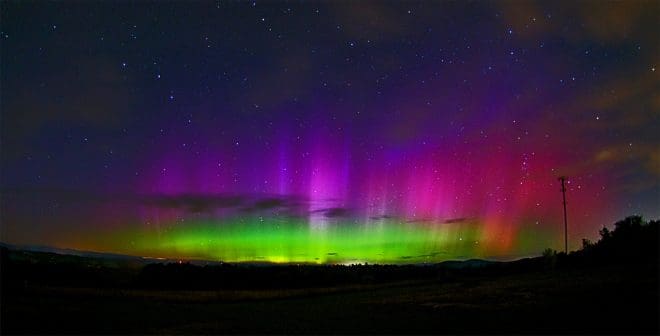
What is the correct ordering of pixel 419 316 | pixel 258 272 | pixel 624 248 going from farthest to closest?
pixel 258 272, pixel 624 248, pixel 419 316

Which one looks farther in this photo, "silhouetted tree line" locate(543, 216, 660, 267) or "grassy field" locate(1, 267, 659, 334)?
"silhouetted tree line" locate(543, 216, 660, 267)

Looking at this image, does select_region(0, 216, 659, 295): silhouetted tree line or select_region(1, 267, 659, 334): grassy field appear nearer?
select_region(1, 267, 659, 334): grassy field

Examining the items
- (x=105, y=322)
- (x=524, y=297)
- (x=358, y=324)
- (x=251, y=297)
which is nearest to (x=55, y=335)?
(x=105, y=322)

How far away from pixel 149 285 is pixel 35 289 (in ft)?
72.5

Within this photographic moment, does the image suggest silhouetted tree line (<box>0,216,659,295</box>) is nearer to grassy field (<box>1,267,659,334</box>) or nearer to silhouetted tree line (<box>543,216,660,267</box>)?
silhouetted tree line (<box>543,216,660,267</box>)

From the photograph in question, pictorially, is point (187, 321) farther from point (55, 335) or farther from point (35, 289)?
point (35, 289)

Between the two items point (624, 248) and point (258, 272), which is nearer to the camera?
point (624, 248)

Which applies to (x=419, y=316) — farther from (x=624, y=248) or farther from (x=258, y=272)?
(x=258, y=272)

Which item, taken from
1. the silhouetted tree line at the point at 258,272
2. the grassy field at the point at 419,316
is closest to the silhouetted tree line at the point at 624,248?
the silhouetted tree line at the point at 258,272

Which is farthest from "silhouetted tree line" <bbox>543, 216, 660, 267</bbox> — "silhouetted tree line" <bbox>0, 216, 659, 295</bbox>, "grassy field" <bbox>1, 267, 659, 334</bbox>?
"grassy field" <bbox>1, 267, 659, 334</bbox>

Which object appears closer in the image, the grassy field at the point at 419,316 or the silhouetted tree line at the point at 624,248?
the grassy field at the point at 419,316

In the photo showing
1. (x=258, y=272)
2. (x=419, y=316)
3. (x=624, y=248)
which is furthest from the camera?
(x=258, y=272)

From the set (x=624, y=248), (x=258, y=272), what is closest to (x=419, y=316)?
(x=624, y=248)

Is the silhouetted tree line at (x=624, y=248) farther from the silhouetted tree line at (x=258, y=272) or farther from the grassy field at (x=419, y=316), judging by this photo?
the grassy field at (x=419, y=316)
